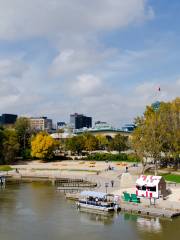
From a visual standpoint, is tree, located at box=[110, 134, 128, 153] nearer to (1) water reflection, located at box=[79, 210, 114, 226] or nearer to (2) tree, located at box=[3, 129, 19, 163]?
(2) tree, located at box=[3, 129, 19, 163]

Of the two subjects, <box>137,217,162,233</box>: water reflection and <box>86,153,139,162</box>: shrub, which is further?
<box>86,153,139,162</box>: shrub

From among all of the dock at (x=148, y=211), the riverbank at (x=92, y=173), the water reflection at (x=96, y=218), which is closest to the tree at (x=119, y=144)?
the riverbank at (x=92, y=173)

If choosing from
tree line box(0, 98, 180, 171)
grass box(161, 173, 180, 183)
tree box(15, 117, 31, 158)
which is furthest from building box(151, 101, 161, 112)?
tree box(15, 117, 31, 158)

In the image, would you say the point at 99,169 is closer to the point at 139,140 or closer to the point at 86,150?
the point at 139,140

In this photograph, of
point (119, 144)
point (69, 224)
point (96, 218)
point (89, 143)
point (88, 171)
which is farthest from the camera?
point (119, 144)

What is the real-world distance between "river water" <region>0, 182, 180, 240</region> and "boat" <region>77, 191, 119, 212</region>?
138 centimetres

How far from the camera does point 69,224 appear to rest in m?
48.0

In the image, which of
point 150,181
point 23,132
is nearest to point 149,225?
point 150,181

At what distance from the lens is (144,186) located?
5991 centimetres

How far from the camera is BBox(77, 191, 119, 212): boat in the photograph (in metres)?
54.0

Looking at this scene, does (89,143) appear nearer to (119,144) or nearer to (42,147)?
(119,144)

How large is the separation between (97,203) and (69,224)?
25.8ft

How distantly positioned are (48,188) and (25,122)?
6450 cm

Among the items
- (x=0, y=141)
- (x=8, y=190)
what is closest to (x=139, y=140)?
(x=8, y=190)
